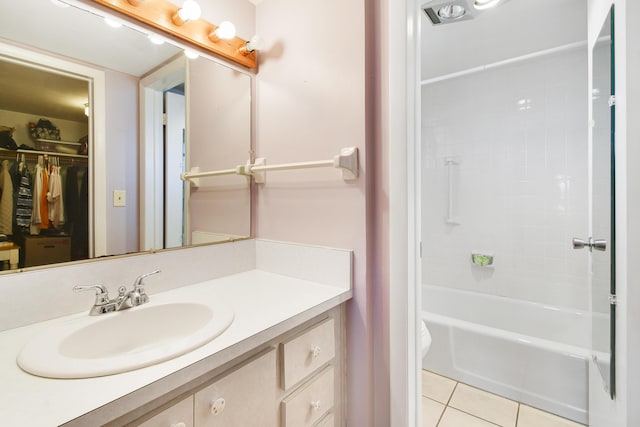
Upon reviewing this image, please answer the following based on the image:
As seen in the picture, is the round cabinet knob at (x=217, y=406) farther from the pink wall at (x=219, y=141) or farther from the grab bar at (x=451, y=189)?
the grab bar at (x=451, y=189)

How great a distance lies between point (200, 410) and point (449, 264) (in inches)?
95.1

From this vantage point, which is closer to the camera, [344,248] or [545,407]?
[344,248]

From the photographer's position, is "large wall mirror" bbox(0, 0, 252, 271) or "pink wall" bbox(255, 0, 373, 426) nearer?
"large wall mirror" bbox(0, 0, 252, 271)

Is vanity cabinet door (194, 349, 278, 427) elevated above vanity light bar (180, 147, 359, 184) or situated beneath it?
situated beneath

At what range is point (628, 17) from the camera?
2.81 feet

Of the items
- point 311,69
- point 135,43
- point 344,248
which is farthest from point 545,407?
point 135,43

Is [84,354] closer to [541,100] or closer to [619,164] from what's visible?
[619,164]

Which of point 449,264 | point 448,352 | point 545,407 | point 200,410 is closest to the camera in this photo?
point 200,410

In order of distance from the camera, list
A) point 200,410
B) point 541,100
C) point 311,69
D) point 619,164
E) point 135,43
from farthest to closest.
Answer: point 541,100 → point 311,69 → point 135,43 → point 619,164 → point 200,410

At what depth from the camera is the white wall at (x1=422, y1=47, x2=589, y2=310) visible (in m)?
2.09

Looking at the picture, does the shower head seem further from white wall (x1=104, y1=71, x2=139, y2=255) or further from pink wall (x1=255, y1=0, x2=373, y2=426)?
white wall (x1=104, y1=71, x2=139, y2=255)

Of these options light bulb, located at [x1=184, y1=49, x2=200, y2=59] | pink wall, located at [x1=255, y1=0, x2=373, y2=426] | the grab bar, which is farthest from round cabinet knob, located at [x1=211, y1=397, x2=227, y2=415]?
the grab bar

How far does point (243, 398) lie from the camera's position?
0.78 meters

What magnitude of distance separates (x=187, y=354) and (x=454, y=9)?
6.31 feet
